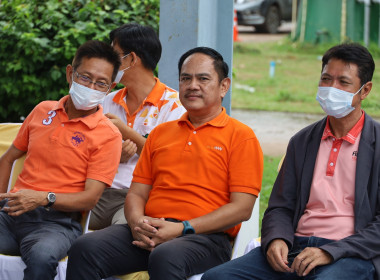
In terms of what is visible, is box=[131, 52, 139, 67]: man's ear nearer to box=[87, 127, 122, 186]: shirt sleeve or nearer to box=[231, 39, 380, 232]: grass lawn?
box=[87, 127, 122, 186]: shirt sleeve

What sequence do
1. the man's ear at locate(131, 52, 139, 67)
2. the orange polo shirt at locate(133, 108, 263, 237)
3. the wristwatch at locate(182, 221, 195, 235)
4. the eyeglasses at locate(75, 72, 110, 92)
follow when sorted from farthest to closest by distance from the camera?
the man's ear at locate(131, 52, 139, 67) < the eyeglasses at locate(75, 72, 110, 92) < the orange polo shirt at locate(133, 108, 263, 237) < the wristwatch at locate(182, 221, 195, 235)

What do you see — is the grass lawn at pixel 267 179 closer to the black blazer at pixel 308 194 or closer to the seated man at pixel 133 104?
the seated man at pixel 133 104

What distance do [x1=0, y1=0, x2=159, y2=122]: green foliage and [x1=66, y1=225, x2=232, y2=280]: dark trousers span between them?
269cm

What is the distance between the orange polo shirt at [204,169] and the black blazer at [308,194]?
172 mm

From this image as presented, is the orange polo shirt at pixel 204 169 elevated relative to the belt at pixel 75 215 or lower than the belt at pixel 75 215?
elevated

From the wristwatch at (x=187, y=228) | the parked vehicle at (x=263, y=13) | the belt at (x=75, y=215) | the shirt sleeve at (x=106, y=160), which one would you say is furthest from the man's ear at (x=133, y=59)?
the parked vehicle at (x=263, y=13)

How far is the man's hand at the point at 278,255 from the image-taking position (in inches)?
135

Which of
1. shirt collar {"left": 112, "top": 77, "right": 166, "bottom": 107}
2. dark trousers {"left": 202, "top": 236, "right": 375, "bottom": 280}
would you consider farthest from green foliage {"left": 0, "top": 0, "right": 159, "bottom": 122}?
dark trousers {"left": 202, "top": 236, "right": 375, "bottom": 280}

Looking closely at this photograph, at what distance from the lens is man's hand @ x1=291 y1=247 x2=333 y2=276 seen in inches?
130

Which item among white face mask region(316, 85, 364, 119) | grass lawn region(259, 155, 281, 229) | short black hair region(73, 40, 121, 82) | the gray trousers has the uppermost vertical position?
short black hair region(73, 40, 121, 82)

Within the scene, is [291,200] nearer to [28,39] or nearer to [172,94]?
[172,94]

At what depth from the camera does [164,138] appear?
13.2 ft

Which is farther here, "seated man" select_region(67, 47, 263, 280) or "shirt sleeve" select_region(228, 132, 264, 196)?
"shirt sleeve" select_region(228, 132, 264, 196)

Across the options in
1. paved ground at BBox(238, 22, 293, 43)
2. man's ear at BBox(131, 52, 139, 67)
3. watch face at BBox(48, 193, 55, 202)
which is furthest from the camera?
paved ground at BBox(238, 22, 293, 43)
